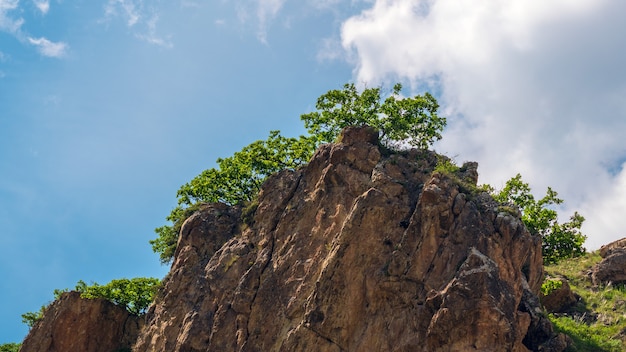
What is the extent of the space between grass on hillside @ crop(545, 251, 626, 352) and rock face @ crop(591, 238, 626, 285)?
2.63 feet

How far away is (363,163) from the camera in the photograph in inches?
A: 1572

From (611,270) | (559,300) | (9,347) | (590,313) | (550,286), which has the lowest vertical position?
(9,347)

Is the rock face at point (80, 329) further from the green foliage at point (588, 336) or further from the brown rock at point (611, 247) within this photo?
the brown rock at point (611, 247)

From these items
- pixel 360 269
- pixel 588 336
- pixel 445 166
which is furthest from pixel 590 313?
pixel 360 269

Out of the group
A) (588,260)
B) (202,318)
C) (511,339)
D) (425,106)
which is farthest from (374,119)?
(588,260)

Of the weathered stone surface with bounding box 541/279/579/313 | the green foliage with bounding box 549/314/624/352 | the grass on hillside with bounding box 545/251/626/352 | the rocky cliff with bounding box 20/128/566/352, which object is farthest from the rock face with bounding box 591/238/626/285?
the rocky cliff with bounding box 20/128/566/352

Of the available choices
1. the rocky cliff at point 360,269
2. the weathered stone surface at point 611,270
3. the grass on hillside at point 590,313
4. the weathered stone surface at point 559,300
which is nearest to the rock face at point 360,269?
the rocky cliff at point 360,269

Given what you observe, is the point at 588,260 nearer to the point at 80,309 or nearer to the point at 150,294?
the point at 150,294

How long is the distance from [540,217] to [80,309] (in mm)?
37683

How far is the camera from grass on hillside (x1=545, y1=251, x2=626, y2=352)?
123 feet

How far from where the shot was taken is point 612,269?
53469 millimetres

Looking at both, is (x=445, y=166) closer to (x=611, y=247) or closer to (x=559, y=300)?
(x=559, y=300)

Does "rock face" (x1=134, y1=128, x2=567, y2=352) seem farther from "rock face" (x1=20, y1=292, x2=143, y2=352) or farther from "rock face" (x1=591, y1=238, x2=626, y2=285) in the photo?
"rock face" (x1=591, y1=238, x2=626, y2=285)

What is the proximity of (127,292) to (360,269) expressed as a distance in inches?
880
